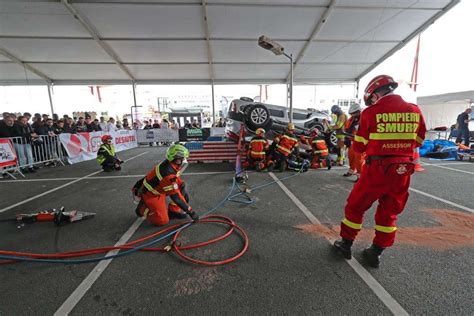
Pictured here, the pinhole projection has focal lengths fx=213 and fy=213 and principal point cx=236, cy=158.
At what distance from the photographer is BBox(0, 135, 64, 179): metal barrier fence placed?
6551 millimetres

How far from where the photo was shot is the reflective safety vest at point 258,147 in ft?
19.8

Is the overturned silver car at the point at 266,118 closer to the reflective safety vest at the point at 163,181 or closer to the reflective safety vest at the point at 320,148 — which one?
the reflective safety vest at the point at 320,148

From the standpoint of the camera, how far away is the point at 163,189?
114 inches

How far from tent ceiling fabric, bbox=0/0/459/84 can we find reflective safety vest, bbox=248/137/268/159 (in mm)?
6520

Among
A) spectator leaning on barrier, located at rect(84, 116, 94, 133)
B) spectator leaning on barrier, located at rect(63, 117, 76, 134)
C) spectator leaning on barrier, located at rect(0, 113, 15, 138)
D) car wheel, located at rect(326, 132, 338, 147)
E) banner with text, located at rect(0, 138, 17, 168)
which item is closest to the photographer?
banner with text, located at rect(0, 138, 17, 168)

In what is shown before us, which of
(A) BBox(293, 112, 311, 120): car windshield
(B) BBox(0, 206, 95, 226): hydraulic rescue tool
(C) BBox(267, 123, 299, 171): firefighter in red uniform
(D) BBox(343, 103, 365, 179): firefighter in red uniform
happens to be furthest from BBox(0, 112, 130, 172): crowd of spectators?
(D) BBox(343, 103, 365, 179): firefighter in red uniform

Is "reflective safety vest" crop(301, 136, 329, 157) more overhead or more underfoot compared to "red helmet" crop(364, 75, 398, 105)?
more underfoot

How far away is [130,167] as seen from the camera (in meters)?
7.27

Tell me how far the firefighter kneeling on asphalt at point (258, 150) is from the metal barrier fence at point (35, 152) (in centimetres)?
684

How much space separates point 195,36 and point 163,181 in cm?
1021

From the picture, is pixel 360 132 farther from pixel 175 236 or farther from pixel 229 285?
pixel 175 236

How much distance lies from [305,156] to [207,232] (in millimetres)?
4863

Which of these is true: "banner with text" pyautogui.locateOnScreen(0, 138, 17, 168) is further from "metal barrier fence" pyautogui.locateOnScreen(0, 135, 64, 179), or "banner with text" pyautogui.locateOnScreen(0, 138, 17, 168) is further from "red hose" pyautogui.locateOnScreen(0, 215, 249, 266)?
"red hose" pyautogui.locateOnScreen(0, 215, 249, 266)

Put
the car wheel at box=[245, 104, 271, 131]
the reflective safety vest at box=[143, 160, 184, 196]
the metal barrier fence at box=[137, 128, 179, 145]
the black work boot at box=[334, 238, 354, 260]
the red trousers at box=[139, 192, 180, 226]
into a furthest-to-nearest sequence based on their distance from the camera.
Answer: the metal barrier fence at box=[137, 128, 179, 145] → the car wheel at box=[245, 104, 271, 131] → the red trousers at box=[139, 192, 180, 226] → the reflective safety vest at box=[143, 160, 184, 196] → the black work boot at box=[334, 238, 354, 260]
